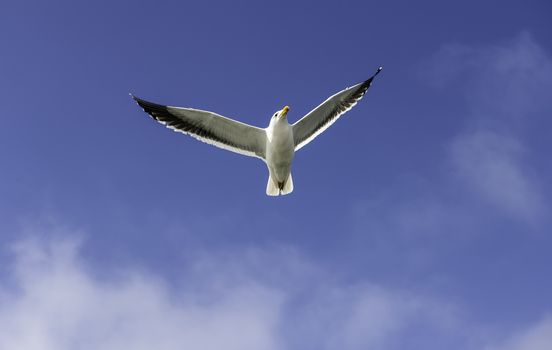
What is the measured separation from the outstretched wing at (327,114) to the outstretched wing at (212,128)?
31.4 inches

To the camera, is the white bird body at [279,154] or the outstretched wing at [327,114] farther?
the outstretched wing at [327,114]

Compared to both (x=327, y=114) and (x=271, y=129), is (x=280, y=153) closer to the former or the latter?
(x=271, y=129)

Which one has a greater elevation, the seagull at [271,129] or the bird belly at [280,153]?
the seagull at [271,129]

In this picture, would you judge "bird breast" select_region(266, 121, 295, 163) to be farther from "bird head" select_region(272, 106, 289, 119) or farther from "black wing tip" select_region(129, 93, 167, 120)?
"black wing tip" select_region(129, 93, 167, 120)

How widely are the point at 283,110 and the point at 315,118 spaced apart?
37.2 inches

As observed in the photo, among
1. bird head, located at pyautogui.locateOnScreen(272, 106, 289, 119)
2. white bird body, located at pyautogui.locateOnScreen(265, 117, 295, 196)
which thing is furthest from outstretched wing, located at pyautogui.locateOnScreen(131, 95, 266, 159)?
bird head, located at pyautogui.locateOnScreen(272, 106, 289, 119)

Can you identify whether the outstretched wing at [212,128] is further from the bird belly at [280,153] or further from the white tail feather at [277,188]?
the white tail feather at [277,188]

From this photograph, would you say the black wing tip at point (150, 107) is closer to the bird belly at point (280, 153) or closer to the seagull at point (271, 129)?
the seagull at point (271, 129)

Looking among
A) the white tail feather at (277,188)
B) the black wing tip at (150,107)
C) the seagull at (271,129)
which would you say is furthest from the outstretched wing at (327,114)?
the black wing tip at (150,107)

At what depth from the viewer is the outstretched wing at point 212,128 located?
500 inches

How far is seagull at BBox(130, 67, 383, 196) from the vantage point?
12.7 meters

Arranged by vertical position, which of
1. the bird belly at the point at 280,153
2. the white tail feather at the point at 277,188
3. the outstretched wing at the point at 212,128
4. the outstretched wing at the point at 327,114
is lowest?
the white tail feather at the point at 277,188

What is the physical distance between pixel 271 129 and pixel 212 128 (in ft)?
4.23

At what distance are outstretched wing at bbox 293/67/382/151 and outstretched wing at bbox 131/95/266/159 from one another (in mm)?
797
